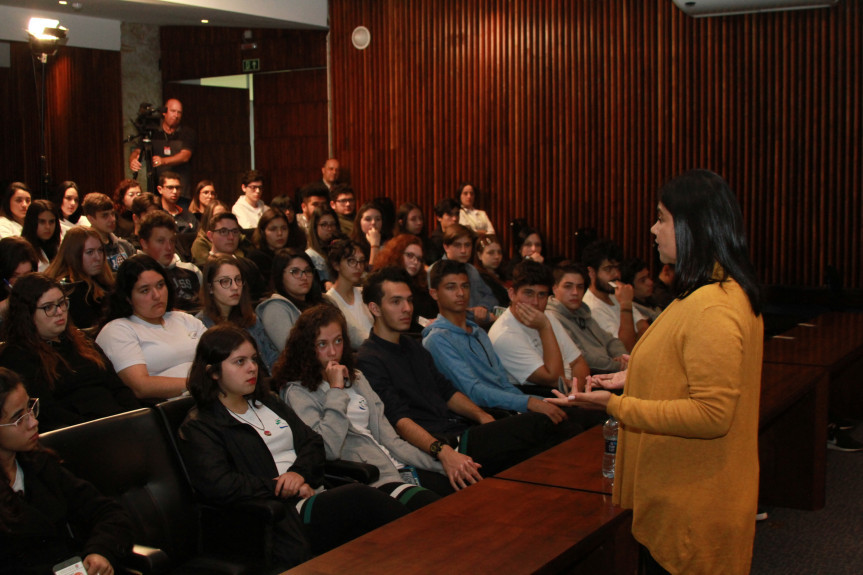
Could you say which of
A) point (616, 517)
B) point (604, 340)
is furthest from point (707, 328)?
point (604, 340)

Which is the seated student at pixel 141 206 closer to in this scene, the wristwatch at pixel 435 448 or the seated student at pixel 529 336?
the seated student at pixel 529 336

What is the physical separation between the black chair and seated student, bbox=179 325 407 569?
0.23ft

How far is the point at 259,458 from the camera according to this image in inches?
103

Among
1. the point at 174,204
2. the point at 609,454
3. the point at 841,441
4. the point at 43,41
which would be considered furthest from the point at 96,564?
the point at 43,41

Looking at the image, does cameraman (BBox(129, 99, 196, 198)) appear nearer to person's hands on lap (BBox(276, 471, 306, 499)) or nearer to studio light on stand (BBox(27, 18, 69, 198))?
studio light on stand (BBox(27, 18, 69, 198))

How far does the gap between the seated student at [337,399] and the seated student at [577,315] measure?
5.26 feet

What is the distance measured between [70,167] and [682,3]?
6.26m

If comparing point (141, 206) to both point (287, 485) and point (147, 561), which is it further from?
point (147, 561)

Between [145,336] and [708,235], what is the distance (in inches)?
96.1

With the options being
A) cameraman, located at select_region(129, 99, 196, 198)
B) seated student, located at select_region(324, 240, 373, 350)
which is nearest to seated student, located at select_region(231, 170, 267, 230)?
cameraman, located at select_region(129, 99, 196, 198)

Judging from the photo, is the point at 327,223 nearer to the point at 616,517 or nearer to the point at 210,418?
the point at 210,418

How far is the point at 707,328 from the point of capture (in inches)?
63.3

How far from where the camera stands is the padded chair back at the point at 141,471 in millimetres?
2320

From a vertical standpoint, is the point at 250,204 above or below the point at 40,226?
above
